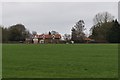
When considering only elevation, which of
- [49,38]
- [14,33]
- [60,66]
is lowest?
[60,66]

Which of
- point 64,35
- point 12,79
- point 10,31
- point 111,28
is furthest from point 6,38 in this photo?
point 12,79

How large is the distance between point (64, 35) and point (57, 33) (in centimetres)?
717

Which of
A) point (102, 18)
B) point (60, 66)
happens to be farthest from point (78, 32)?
point (60, 66)

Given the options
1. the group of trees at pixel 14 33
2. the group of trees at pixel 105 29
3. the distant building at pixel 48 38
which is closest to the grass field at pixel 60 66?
the group of trees at pixel 105 29

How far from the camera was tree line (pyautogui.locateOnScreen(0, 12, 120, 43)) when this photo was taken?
10312 centimetres

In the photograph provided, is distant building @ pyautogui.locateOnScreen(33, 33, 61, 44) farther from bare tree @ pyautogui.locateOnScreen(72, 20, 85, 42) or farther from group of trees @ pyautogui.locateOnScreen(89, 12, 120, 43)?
group of trees @ pyautogui.locateOnScreen(89, 12, 120, 43)

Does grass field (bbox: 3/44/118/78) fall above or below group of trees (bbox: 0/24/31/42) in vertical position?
below

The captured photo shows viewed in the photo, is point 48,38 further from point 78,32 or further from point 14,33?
point 14,33

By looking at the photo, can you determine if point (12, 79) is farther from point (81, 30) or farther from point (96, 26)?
point (81, 30)

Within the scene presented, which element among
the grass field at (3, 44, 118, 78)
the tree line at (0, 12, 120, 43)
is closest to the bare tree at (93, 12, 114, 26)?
the tree line at (0, 12, 120, 43)

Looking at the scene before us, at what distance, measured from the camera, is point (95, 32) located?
380 ft

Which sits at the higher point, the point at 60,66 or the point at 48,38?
the point at 48,38

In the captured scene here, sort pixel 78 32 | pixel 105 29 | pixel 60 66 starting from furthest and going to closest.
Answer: pixel 78 32 → pixel 105 29 → pixel 60 66

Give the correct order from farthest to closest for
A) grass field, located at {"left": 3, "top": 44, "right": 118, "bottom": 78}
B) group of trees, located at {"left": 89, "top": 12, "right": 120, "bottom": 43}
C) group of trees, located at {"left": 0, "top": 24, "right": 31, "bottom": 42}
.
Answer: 1. group of trees, located at {"left": 0, "top": 24, "right": 31, "bottom": 42}
2. group of trees, located at {"left": 89, "top": 12, "right": 120, "bottom": 43}
3. grass field, located at {"left": 3, "top": 44, "right": 118, "bottom": 78}
